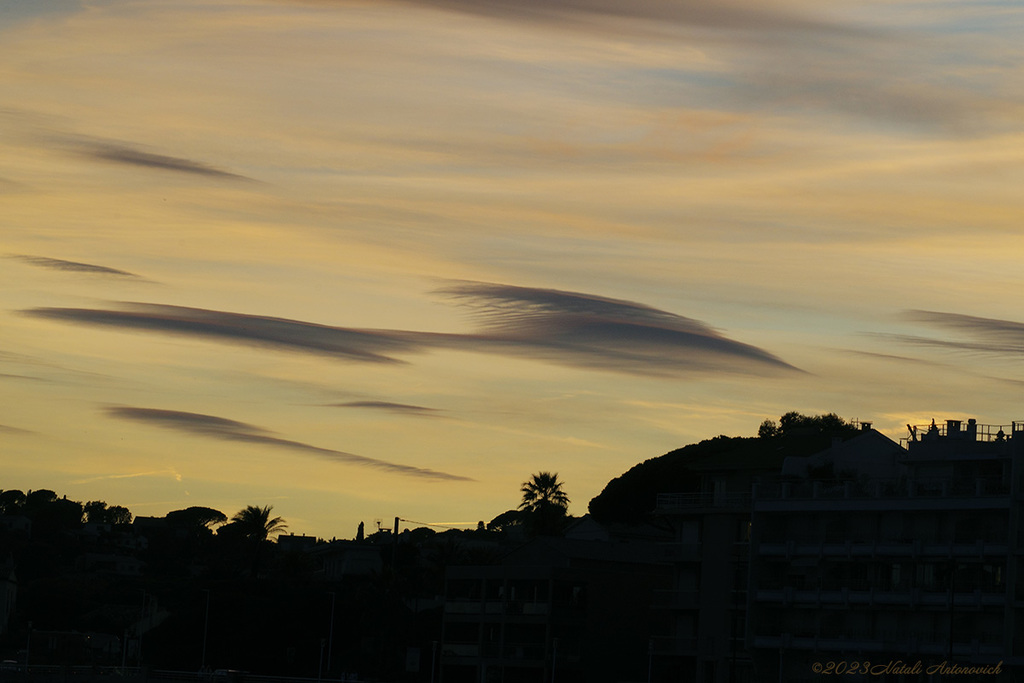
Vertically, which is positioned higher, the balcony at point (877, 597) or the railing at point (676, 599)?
the balcony at point (877, 597)

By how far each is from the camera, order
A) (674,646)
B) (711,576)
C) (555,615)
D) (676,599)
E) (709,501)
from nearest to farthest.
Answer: (674,646) → (711,576) → (676,599) → (709,501) → (555,615)

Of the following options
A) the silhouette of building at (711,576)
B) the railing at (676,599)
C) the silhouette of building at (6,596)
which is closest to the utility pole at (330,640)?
the silhouette of building at (711,576)

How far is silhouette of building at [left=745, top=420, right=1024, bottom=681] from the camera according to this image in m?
92.7

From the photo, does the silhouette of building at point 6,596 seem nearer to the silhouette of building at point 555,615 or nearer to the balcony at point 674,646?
the silhouette of building at point 555,615

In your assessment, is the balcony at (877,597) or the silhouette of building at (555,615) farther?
the silhouette of building at (555,615)

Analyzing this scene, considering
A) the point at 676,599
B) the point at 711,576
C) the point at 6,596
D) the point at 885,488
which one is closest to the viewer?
the point at 885,488

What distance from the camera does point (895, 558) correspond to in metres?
97.8

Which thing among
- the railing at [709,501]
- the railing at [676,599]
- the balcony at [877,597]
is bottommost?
the railing at [676,599]

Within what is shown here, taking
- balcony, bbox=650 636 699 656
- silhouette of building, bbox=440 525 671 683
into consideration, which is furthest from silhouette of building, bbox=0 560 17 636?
balcony, bbox=650 636 699 656

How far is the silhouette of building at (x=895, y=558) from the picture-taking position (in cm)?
9269

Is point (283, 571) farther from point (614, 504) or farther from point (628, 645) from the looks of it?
point (628, 645)

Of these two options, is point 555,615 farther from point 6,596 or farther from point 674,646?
point 6,596

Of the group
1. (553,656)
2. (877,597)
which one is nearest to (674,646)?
(553,656)

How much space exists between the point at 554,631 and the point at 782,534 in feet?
69.3
